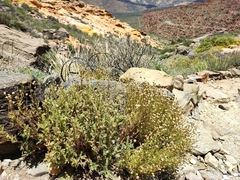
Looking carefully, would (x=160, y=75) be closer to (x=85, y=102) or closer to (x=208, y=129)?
(x=208, y=129)

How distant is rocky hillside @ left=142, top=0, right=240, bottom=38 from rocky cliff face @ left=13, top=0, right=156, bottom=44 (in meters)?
16.4

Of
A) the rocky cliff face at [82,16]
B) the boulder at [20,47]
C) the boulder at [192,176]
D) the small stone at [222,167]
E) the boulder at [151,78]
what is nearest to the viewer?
the boulder at [192,176]

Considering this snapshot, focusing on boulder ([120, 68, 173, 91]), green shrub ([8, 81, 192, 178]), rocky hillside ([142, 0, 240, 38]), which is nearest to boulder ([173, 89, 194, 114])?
boulder ([120, 68, 173, 91])

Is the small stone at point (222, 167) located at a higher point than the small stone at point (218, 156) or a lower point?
lower

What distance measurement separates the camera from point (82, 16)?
3209 cm

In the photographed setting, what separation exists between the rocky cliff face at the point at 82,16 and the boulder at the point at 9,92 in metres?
23.6

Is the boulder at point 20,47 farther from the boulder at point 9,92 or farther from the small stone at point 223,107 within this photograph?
the small stone at point 223,107

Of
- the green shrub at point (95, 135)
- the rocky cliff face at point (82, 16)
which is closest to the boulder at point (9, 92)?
the green shrub at point (95, 135)

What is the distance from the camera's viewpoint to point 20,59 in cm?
568

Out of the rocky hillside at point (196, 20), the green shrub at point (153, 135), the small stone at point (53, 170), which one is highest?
the green shrub at point (153, 135)

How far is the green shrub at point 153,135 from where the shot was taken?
2078 mm

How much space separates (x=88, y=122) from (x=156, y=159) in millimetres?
725

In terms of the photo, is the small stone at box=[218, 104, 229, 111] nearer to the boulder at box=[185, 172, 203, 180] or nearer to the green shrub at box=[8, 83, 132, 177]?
the boulder at box=[185, 172, 203, 180]

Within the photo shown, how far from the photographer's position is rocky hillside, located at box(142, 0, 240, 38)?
46.2 m
